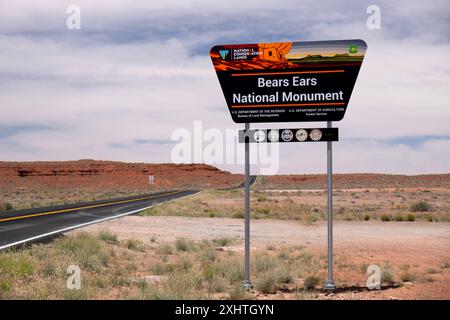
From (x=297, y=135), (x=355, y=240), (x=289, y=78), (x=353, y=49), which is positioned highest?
(x=353, y=49)

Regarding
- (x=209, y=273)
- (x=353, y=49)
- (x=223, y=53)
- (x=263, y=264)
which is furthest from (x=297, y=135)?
(x=263, y=264)

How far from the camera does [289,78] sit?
9.77 metres

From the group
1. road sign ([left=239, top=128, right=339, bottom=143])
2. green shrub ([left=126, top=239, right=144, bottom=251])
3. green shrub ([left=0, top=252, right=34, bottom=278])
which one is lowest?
green shrub ([left=126, top=239, right=144, bottom=251])

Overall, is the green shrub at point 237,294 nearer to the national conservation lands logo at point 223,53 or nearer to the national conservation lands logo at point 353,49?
the national conservation lands logo at point 223,53

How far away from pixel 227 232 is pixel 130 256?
27.5ft

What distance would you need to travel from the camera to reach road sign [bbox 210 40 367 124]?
9.64m

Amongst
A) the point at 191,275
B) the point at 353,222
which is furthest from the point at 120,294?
the point at 353,222

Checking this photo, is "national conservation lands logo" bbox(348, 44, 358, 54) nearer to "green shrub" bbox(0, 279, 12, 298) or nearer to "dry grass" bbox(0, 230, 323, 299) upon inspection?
"dry grass" bbox(0, 230, 323, 299)

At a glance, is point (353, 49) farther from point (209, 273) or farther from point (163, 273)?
point (163, 273)

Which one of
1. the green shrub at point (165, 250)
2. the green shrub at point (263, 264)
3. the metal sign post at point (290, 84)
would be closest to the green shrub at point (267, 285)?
the metal sign post at point (290, 84)

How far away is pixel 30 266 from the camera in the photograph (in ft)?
37.8

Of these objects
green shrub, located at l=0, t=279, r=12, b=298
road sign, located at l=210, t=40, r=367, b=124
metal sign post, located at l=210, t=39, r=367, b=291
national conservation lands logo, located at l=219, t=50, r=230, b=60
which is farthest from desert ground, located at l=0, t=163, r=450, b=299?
national conservation lands logo, located at l=219, t=50, r=230, b=60
